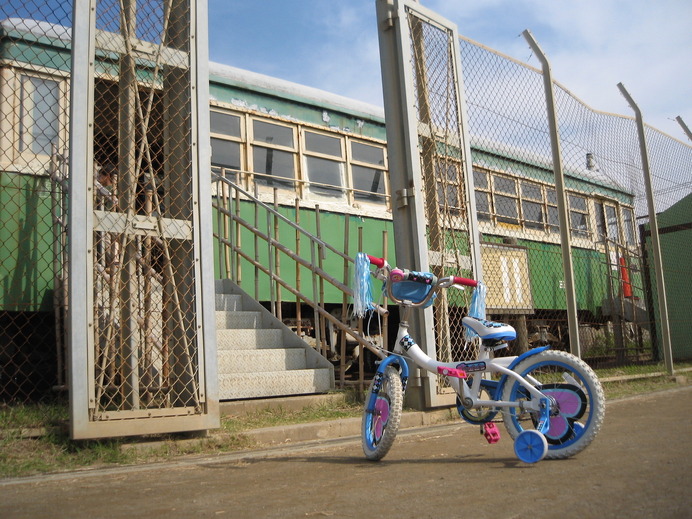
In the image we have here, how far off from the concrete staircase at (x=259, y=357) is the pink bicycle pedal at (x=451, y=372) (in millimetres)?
1878

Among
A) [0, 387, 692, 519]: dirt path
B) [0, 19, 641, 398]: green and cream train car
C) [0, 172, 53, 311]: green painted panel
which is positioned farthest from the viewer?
[0, 19, 641, 398]: green and cream train car

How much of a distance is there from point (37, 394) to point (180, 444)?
3.25 metres

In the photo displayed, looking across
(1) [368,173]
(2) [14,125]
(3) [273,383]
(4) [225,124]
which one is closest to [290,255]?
(3) [273,383]

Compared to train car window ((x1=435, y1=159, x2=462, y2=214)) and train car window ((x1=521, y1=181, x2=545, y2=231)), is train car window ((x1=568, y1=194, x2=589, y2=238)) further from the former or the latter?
train car window ((x1=435, y1=159, x2=462, y2=214))

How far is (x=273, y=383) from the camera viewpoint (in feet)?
16.6

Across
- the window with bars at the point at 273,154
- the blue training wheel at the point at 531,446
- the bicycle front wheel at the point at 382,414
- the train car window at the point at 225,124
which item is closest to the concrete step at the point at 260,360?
the bicycle front wheel at the point at 382,414

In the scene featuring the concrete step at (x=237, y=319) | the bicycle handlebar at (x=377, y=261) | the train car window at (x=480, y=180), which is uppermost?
the train car window at (x=480, y=180)

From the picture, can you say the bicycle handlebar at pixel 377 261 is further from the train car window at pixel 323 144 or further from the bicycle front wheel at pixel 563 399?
the train car window at pixel 323 144

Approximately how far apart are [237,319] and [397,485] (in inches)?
131

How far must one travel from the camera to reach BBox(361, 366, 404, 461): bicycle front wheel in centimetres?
332

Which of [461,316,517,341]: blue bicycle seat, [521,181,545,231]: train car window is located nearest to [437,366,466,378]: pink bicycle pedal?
[461,316,517,341]: blue bicycle seat

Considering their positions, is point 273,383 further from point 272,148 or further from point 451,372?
point 272,148

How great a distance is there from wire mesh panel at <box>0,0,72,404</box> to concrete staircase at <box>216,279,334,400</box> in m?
1.40

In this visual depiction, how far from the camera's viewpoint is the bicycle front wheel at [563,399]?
3037mm
